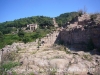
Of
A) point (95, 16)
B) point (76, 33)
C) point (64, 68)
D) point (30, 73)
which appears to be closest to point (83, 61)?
point (64, 68)

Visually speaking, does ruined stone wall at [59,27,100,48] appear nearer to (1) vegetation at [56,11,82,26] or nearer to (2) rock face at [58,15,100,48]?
(2) rock face at [58,15,100,48]

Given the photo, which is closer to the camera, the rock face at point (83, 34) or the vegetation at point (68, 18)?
the rock face at point (83, 34)

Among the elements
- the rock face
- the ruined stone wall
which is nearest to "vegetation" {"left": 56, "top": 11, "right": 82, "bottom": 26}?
the rock face

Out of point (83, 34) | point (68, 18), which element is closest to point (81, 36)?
point (83, 34)

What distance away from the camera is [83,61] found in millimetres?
11320

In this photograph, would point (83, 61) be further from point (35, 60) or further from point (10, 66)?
point (10, 66)

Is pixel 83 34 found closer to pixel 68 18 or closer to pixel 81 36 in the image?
pixel 81 36

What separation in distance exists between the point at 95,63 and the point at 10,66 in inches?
237

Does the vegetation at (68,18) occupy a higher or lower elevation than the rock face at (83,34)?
higher

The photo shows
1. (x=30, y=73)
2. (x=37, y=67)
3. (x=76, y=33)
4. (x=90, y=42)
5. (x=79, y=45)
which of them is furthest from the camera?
(x=76, y=33)

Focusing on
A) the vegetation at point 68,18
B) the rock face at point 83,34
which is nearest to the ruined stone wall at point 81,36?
the rock face at point 83,34

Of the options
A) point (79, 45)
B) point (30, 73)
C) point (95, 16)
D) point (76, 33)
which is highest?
point (95, 16)

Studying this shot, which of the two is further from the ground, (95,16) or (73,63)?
(95,16)

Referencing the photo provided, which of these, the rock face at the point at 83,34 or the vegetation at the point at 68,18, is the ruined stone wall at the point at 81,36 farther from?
the vegetation at the point at 68,18
